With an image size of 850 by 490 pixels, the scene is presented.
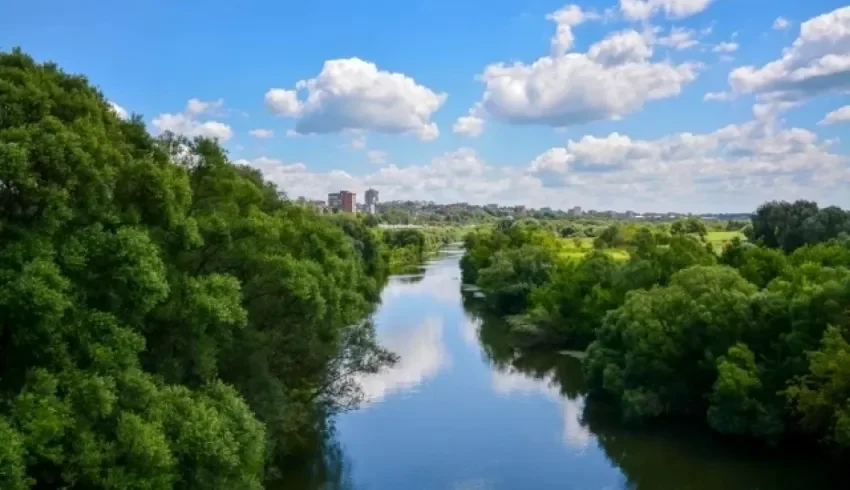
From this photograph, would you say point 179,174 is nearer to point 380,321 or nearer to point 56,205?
point 56,205

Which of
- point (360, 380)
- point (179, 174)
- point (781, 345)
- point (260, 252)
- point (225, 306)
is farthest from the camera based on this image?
point (360, 380)

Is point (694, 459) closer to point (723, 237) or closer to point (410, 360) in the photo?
point (410, 360)

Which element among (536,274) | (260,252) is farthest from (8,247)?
(536,274)

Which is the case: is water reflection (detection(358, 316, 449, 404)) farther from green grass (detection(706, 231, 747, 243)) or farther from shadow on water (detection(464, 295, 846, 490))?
green grass (detection(706, 231, 747, 243))

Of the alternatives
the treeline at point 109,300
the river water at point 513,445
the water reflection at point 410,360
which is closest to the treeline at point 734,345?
the river water at point 513,445

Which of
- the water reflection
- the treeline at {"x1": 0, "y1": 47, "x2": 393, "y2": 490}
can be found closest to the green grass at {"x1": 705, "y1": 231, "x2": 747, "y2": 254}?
the water reflection

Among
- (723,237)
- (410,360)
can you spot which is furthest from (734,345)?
(723,237)

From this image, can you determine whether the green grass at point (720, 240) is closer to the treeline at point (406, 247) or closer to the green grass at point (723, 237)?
the green grass at point (723, 237)
